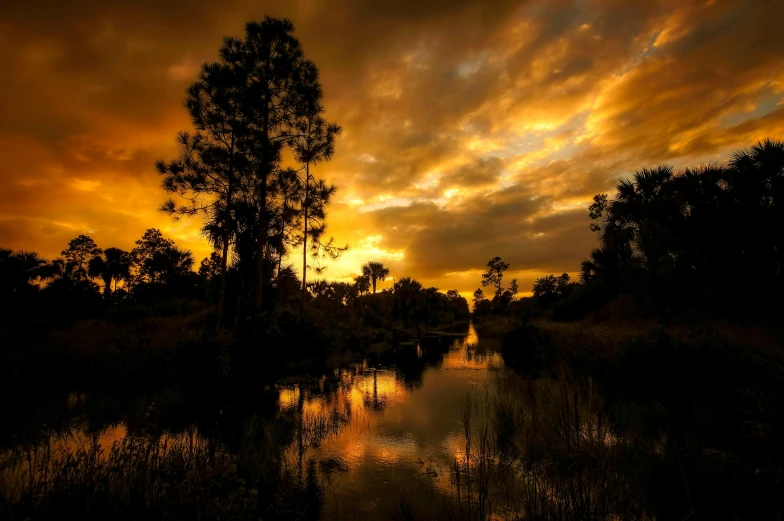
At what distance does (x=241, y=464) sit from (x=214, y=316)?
15.7 m

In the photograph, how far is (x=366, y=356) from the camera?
23172 millimetres

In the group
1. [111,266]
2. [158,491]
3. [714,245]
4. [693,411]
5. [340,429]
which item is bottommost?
[340,429]

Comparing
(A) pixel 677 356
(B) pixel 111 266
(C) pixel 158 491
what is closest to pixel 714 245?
(A) pixel 677 356

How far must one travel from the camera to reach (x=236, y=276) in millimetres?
23797

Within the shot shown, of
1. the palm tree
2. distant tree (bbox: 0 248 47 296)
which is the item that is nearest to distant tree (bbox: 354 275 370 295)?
the palm tree

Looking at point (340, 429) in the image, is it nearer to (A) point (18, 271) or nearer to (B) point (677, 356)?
(B) point (677, 356)

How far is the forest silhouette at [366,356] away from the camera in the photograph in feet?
14.9

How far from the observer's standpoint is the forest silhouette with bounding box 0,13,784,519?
453 cm

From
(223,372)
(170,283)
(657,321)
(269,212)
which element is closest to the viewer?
(223,372)

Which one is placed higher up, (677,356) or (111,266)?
(111,266)

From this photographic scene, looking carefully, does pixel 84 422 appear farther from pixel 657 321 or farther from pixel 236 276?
pixel 657 321

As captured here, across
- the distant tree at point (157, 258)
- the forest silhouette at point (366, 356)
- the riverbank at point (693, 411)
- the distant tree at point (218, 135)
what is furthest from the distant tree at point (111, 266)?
the riverbank at point (693, 411)

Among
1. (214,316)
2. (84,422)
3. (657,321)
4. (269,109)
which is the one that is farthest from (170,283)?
(657,321)

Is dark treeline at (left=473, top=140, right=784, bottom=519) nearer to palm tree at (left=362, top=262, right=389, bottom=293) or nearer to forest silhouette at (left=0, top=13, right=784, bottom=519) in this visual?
forest silhouette at (left=0, top=13, right=784, bottom=519)
